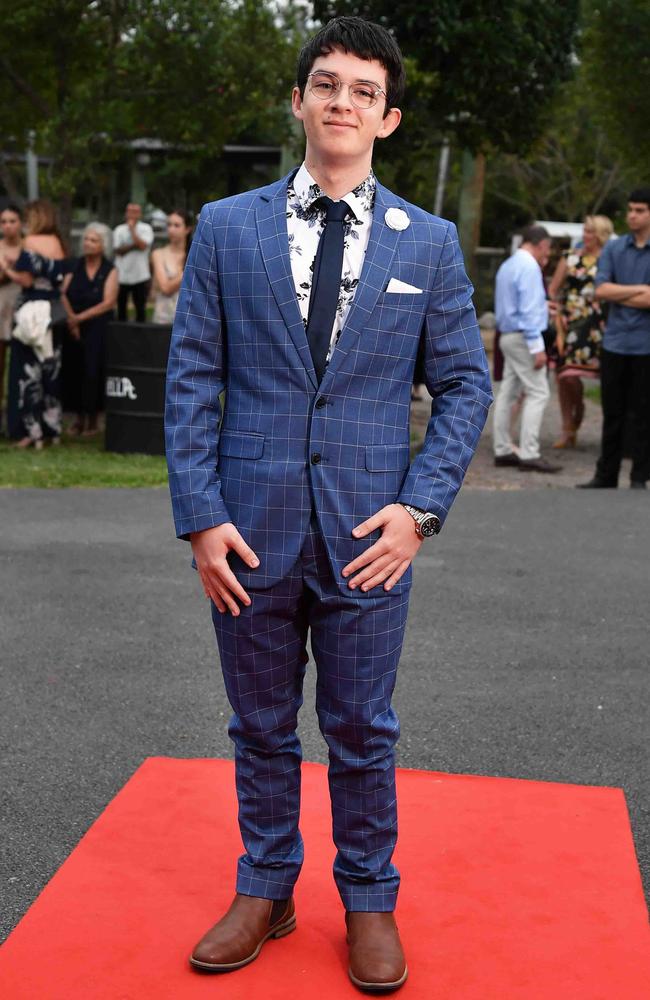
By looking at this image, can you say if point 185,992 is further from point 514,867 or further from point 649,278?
point 649,278

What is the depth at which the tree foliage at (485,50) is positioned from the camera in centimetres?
1106

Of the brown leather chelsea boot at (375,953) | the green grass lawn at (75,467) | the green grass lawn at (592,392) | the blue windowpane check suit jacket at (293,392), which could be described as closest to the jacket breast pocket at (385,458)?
the blue windowpane check suit jacket at (293,392)

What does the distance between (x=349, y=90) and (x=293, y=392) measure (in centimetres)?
66

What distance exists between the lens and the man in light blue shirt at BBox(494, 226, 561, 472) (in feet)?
33.0

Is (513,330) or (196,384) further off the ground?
(196,384)

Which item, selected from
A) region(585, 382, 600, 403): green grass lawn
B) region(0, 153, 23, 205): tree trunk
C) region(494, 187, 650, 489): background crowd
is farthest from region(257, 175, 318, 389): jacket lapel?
region(585, 382, 600, 403): green grass lawn

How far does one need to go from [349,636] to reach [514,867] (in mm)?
1033

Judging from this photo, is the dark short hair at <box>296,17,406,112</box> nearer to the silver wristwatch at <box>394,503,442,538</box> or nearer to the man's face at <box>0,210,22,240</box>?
the silver wristwatch at <box>394,503,442,538</box>

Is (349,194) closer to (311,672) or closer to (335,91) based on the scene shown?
(335,91)

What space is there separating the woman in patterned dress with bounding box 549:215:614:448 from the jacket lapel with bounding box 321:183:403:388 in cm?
778

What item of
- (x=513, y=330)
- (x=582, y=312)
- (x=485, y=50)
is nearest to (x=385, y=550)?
(x=513, y=330)

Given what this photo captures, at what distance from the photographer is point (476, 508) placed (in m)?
8.63

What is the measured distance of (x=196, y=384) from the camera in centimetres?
282

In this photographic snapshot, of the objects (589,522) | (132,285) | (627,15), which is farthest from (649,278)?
(132,285)
